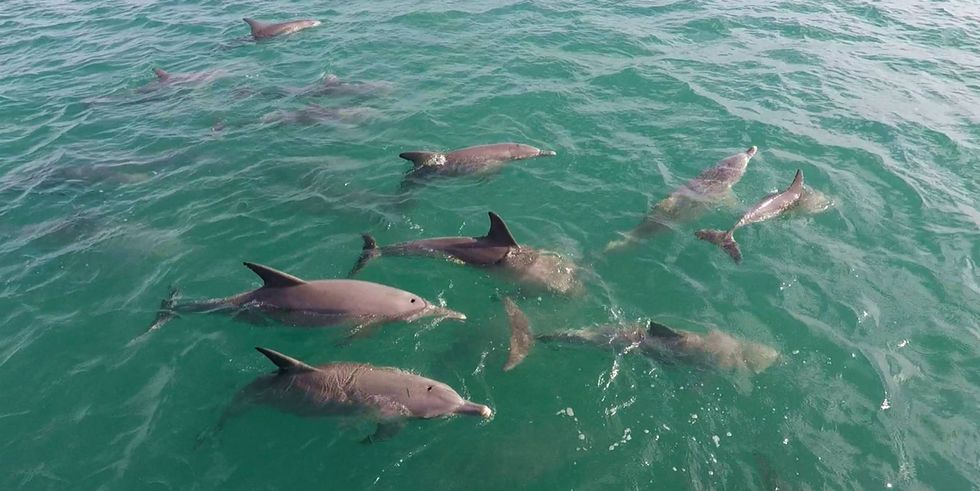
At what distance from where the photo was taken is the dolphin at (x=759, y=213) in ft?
37.5

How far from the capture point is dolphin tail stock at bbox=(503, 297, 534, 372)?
9156 millimetres

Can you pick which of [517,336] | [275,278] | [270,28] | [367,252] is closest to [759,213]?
[517,336]

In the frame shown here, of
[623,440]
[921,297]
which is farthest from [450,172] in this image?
[921,297]

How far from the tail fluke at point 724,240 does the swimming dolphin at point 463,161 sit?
5159mm

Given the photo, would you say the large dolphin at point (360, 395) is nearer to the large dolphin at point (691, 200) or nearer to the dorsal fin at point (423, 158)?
the large dolphin at point (691, 200)

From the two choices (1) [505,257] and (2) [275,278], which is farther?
(1) [505,257]

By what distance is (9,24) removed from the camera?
30.0 metres

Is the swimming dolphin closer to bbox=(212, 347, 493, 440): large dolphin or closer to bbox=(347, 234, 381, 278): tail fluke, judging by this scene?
bbox=(347, 234, 381, 278): tail fluke

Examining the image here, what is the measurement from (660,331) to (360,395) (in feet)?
15.8

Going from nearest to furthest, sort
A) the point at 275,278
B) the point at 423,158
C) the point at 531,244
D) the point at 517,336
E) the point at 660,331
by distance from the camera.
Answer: the point at 660,331
the point at 517,336
the point at 275,278
the point at 531,244
the point at 423,158

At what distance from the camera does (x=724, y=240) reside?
37.8 ft

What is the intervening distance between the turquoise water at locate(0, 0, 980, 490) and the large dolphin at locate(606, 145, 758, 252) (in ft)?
1.03

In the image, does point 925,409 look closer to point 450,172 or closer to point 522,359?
point 522,359

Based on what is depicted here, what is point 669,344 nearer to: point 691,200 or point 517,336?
point 517,336
